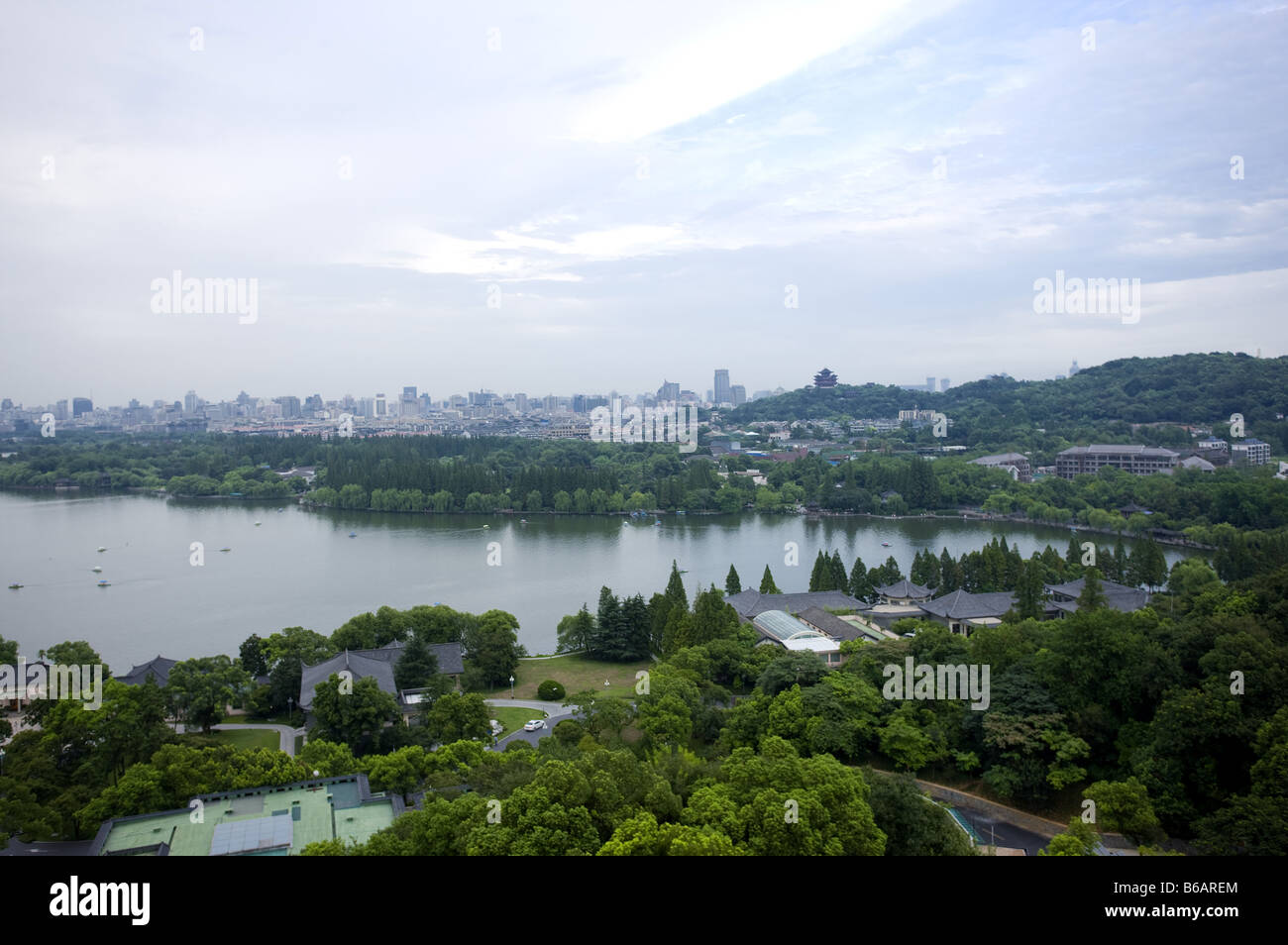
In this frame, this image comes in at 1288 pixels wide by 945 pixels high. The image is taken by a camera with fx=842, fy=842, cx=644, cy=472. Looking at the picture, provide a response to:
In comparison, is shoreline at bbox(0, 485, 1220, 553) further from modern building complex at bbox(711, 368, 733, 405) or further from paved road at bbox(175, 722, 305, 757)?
modern building complex at bbox(711, 368, 733, 405)

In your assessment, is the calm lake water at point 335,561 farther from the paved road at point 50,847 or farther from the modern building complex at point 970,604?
the paved road at point 50,847

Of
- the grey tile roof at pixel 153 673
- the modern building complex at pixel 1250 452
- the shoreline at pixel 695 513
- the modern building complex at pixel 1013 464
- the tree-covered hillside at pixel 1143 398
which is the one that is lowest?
the grey tile roof at pixel 153 673

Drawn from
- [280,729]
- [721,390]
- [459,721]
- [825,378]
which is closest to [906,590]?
[459,721]

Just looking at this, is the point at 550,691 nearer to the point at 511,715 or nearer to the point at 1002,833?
the point at 511,715

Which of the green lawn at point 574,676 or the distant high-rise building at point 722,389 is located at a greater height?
the distant high-rise building at point 722,389

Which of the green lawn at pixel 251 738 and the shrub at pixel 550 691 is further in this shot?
the shrub at pixel 550 691

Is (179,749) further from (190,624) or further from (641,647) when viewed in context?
(190,624)

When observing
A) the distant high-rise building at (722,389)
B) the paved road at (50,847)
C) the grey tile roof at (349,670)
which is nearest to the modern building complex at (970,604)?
the grey tile roof at (349,670)
